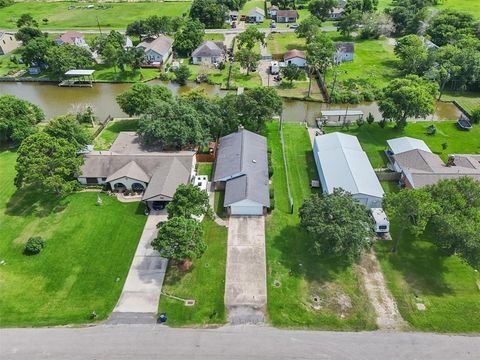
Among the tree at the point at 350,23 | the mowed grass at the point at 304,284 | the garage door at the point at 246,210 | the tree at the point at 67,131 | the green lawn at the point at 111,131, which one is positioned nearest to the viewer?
the mowed grass at the point at 304,284

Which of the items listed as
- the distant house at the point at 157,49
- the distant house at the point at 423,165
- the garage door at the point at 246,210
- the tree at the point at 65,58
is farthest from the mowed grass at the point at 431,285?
the tree at the point at 65,58

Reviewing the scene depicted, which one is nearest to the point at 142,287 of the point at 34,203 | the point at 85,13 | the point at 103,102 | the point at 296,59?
the point at 34,203

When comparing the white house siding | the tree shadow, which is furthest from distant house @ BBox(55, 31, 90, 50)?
the tree shadow

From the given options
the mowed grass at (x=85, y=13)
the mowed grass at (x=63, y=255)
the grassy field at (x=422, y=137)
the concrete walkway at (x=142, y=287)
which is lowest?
the grassy field at (x=422, y=137)

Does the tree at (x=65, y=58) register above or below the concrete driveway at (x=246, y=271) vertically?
above

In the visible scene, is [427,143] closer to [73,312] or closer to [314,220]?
[314,220]

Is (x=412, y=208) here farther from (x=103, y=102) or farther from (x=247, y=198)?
(x=103, y=102)

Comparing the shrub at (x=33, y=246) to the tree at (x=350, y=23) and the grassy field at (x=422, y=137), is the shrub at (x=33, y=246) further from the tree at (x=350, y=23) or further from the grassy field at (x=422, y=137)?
the tree at (x=350, y=23)

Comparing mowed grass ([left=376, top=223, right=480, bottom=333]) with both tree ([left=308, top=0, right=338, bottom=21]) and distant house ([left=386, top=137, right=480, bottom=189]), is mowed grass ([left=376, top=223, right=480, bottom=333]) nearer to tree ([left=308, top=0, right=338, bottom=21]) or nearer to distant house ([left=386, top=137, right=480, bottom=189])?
distant house ([left=386, top=137, right=480, bottom=189])
